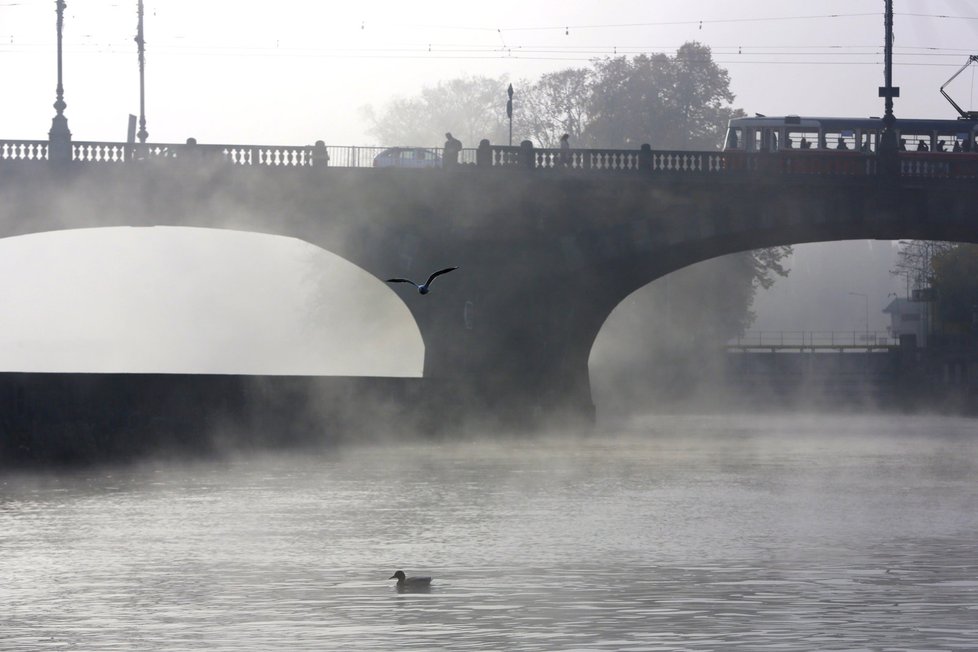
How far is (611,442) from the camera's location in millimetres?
41906

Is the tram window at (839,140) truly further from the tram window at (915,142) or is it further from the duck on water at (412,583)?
the duck on water at (412,583)

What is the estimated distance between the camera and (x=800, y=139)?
5062 cm

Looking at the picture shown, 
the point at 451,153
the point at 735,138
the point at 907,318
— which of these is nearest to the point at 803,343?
the point at 907,318

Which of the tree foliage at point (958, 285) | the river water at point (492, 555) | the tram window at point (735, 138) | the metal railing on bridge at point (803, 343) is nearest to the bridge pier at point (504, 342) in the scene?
the tram window at point (735, 138)

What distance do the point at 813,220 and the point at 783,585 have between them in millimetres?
31582

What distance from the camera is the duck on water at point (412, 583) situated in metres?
16.0

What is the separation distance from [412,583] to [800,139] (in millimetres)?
36819

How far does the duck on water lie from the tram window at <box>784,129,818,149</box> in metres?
36.4

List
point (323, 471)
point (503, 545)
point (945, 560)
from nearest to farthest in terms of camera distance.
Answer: point (945, 560)
point (503, 545)
point (323, 471)

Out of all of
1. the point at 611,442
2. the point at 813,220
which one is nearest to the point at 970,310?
the point at 813,220

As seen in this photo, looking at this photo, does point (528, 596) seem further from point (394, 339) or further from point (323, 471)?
point (394, 339)

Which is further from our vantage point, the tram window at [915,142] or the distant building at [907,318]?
the distant building at [907,318]

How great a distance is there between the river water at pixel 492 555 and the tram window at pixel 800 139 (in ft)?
58.9

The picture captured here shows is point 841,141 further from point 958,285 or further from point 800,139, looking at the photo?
point 958,285
